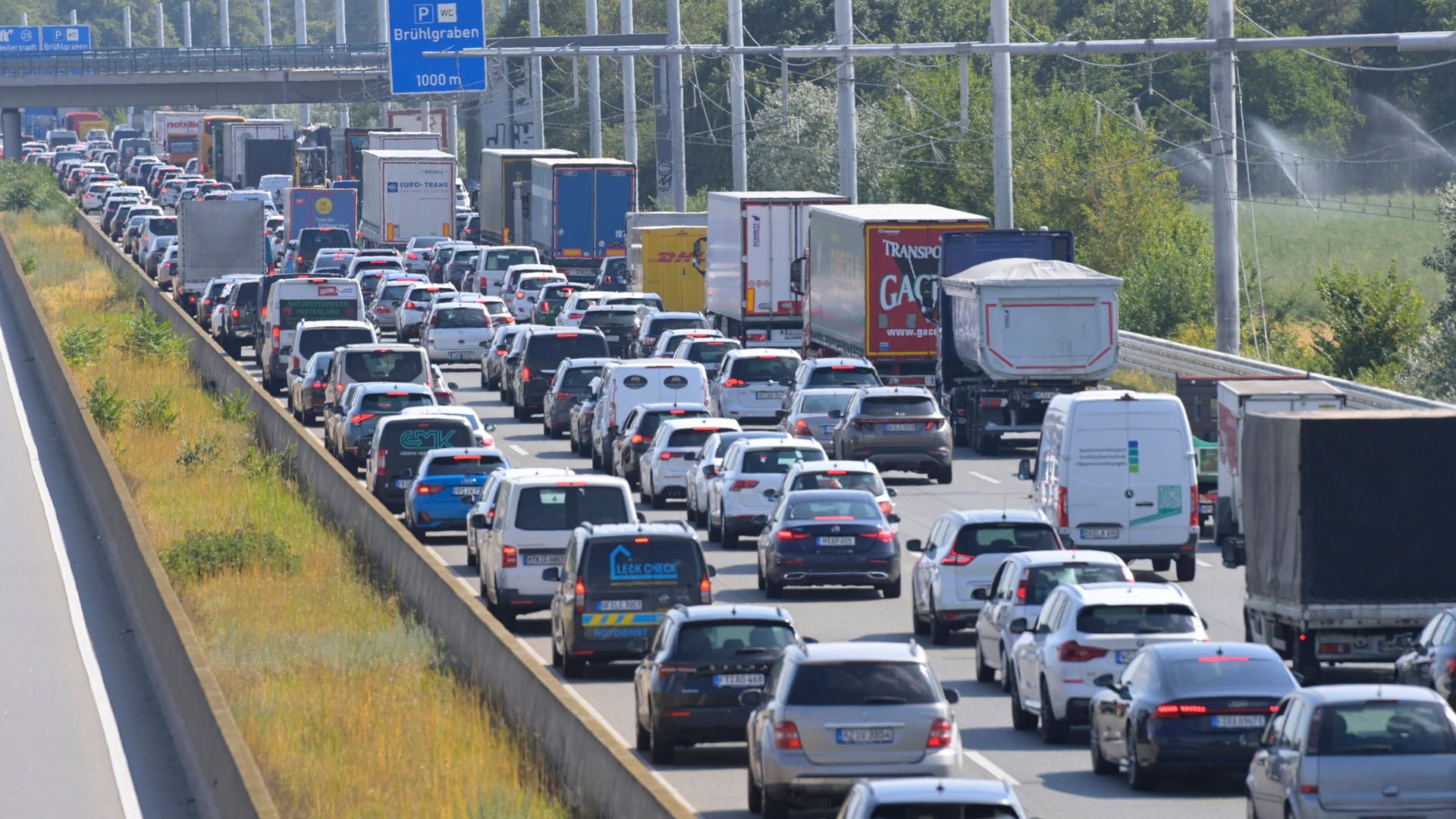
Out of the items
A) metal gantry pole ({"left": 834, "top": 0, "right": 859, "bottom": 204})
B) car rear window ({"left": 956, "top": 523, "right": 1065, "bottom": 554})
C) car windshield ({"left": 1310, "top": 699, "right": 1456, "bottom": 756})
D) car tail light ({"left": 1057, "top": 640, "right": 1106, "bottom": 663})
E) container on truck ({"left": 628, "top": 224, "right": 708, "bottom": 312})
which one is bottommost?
car tail light ({"left": 1057, "top": 640, "right": 1106, "bottom": 663})

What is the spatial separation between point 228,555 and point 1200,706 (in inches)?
668

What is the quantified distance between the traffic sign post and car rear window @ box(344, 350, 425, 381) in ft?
115

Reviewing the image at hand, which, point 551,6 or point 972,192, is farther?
point 551,6

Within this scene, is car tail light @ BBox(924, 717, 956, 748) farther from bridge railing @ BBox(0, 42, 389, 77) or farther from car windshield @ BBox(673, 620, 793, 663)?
bridge railing @ BBox(0, 42, 389, 77)

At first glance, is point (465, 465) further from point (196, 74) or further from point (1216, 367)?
point (196, 74)

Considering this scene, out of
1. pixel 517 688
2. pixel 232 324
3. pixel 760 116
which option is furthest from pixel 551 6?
pixel 517 688

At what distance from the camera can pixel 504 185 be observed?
79125mm

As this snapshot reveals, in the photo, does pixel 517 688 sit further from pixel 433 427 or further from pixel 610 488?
pixel 433 427

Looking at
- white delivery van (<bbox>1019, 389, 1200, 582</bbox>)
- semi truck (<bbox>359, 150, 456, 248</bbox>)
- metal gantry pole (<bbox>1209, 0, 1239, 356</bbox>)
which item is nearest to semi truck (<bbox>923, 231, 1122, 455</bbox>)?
metal gantry pole (<bbox>1209, 0, 1239, 356</bbox>)

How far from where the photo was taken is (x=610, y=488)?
83.0 feet

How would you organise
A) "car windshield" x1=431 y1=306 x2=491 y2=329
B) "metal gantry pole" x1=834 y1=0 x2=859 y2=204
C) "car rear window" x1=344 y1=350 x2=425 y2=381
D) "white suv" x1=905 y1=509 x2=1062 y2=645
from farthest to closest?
"car windshield" x1=431 y1=306 x2=491 y2=329, "metal gantry pole" x1=834 y1=0 x2=859 y2=204, "car rear window" x1=344 y1=350 x2=425 y2=381, "white suv" x1=905 y1=509 x2=1062 y2=645

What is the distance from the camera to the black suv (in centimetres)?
1872

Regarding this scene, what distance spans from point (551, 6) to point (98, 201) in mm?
23177

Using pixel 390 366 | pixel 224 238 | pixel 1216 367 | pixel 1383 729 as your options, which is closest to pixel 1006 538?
pixel 1383 729
